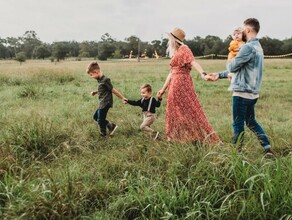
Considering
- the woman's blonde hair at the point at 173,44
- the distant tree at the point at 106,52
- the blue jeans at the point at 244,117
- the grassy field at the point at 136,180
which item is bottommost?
the grassy field at the point at 136,180

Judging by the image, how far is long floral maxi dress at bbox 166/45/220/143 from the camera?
220 inches

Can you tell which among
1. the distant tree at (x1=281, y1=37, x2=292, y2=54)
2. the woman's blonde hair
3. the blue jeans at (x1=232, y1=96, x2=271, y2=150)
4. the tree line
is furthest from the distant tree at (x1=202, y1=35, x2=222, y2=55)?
the blue jeans at (x1=232, y1=96, x2=271, y2=150)

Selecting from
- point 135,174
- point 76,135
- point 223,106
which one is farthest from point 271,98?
point 135,174

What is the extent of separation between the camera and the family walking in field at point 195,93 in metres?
4.86

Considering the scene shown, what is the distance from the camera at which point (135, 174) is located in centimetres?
427

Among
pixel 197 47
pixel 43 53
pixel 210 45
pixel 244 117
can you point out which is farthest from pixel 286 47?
pixel 43 53

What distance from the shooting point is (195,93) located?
5812mm

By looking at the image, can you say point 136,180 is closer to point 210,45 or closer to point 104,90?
point 104,90

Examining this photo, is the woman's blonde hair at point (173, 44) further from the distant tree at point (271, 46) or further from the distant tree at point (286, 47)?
the distant tree at point (271, 46)

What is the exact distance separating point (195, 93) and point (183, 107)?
343 millimetres

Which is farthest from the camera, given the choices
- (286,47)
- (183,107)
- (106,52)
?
(106,52)

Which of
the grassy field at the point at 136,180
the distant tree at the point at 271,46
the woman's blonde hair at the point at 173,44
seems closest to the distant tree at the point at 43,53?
the distant tree at the point at 271,46

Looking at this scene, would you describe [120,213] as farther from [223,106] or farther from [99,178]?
[223,106]

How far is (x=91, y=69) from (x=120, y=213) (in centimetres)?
350
